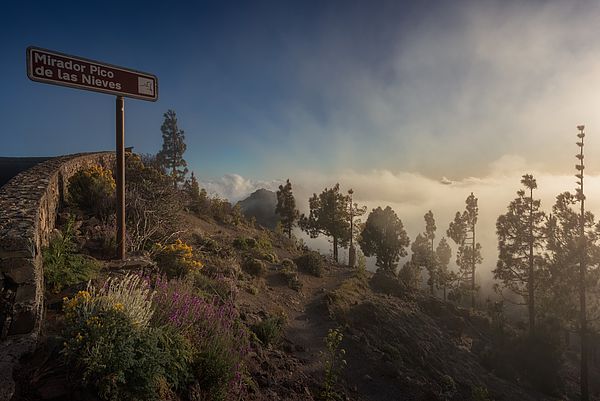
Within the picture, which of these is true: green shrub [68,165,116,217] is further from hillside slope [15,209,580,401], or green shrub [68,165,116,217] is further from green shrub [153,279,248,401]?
green shrub [153,279,248,401]

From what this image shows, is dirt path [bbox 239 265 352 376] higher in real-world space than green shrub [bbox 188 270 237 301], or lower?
lower

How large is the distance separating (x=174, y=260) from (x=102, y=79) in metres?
5.39

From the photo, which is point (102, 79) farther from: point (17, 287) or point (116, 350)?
point (116, 350)

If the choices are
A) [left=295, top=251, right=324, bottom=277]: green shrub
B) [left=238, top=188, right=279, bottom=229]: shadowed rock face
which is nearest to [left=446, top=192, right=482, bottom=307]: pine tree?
[left=295, top=251, right=324, bottom=277]: green shrub

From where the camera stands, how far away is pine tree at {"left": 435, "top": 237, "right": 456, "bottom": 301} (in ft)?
156

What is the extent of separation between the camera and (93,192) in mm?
9992

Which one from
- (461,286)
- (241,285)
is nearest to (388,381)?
(241,285)

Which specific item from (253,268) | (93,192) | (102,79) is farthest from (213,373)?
(253,268)

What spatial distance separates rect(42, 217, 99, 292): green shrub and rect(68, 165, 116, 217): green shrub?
3836 mm

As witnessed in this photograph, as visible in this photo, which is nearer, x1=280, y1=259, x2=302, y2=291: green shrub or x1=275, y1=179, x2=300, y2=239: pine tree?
x1=280, y1=259, x2=302, y2=291: green shrub

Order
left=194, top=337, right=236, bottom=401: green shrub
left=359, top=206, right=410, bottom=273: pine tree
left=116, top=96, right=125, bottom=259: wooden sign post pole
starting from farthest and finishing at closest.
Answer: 1. left=359, top=206, right=410, bottom=273: pine tree
2. left=116, top=96, right=125, bottom=259: wooden sign post pole
3. left=194, top=337, right=236, bottom=401: green shrub

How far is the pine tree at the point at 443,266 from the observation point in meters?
47.7

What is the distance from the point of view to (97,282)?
5.72m

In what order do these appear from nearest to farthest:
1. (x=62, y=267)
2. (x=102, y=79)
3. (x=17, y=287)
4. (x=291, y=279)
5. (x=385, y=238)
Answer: (x=17, y=287) < (x=62, y=267) < (x=102, y=79) < (x=291, y=279) < (x=385, y=238)
